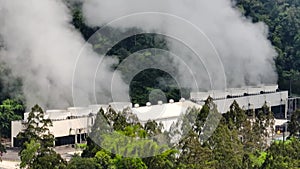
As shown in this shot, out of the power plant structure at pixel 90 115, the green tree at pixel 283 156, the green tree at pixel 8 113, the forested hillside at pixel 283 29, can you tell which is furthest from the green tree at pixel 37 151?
the forested hillside at pixel 283 29

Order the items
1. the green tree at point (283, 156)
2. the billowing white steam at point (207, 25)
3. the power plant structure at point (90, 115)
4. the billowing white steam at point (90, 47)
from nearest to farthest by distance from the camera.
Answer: the green tree at point (283, 156) < the power plant structure at point (90, 115) < the billowing white steam at point (90, 47) < the billowing white steam at point (207, 25)

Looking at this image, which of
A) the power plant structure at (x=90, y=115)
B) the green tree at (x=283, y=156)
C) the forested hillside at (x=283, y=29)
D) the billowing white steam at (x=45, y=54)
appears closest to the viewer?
the green tree at (x=283, y=156)

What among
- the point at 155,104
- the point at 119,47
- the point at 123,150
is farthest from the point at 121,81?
the point at 123,150

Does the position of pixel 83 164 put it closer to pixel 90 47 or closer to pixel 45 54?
pixel 45 54

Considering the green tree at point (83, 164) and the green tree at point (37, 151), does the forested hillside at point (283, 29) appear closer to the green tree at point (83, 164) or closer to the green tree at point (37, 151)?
the green tree at point (37, 151)

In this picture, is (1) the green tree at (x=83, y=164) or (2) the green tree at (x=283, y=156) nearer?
(2) the green tree at (x=283, y=156)

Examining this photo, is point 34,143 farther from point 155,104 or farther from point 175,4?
point 175,4
